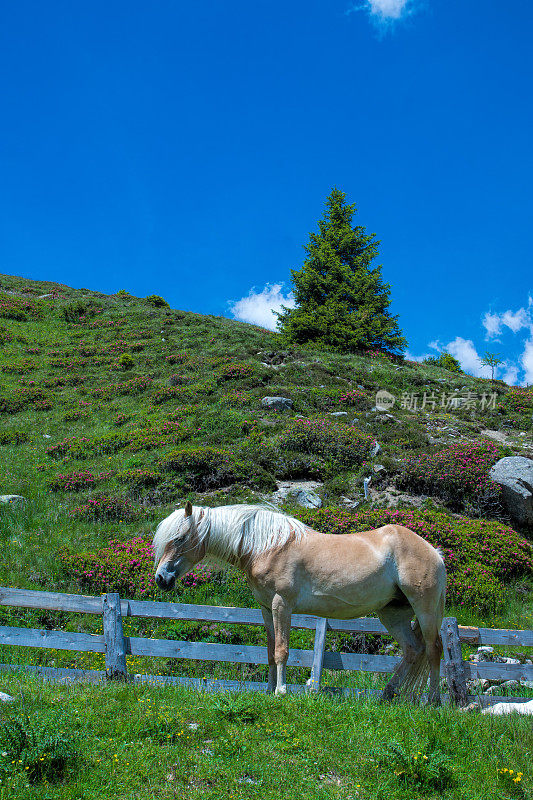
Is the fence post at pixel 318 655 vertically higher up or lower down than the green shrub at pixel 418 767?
lower down


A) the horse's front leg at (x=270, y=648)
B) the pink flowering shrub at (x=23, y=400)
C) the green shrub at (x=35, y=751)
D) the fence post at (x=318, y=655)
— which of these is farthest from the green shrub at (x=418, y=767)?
the pink flowering shrub at (x=23, y=400)

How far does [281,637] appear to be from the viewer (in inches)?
217

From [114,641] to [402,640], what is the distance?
3702 millimetres

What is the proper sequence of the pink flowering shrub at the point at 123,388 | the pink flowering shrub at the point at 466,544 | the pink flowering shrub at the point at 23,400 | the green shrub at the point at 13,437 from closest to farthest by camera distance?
1. the pink flowering shrub at the point at 466,544
2. the green shrub at the point at 13,437
3. the pink flowering shrub at the point at 23,400
4. the pink flowering shrub at the point at 123,388

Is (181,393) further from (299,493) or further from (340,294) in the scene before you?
(340,294)

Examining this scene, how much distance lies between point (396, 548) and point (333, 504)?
7458mm

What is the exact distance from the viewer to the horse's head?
5785 mm

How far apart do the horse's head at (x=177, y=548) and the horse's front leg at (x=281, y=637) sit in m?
1.09

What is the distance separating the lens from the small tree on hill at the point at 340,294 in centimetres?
3131

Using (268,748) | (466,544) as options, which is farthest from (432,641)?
(466,544)

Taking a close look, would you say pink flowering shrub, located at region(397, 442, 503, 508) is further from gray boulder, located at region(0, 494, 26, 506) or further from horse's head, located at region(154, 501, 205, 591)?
gray boulder, located at region(0, 494, 26, 506)

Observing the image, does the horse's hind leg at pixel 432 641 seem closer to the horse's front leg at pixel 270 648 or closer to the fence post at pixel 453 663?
the fence post at pixel 453 663

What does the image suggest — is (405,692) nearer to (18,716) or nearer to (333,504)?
(18,716)
